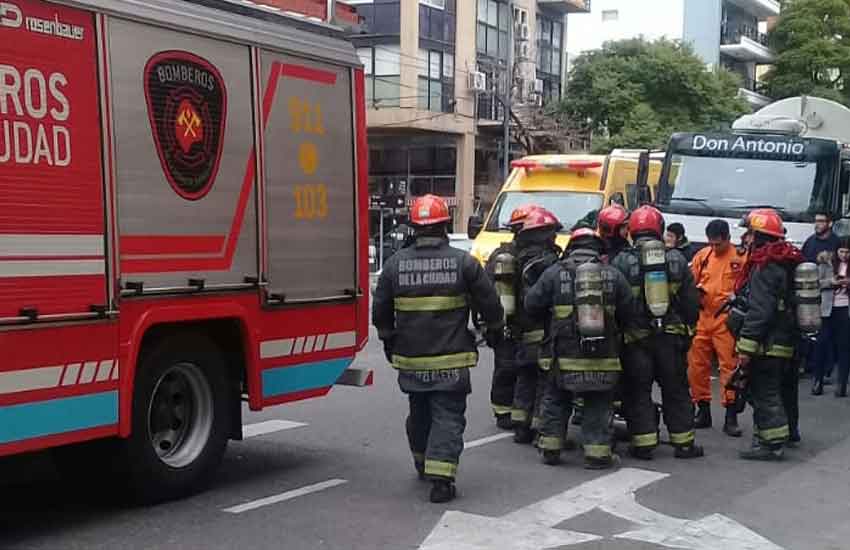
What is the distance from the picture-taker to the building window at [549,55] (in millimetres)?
43938

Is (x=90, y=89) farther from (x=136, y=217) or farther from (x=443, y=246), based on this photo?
(x=443, y=246)

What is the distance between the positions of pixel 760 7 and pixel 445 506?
5527 centimetres

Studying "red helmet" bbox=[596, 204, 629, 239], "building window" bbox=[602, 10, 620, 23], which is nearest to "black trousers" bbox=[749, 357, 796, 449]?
"red helmet" bbox=[596, 204, 629, 239]

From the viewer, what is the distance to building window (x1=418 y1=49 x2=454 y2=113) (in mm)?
37031

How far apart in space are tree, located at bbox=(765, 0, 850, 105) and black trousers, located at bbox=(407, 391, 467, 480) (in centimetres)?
4025

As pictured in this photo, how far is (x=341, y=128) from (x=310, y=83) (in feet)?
1.38

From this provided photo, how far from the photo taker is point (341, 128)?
800 centimetres

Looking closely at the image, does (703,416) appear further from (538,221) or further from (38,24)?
(38,24)

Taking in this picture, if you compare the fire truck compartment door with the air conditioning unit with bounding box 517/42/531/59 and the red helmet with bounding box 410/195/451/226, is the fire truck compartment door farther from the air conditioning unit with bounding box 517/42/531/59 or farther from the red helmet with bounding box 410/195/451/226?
the air conditioning unit with bounding box 517/42/531/59

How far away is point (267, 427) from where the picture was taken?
9.45 m

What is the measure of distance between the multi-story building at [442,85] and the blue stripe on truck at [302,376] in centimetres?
2882

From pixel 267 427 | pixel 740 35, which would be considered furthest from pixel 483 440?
pixel 740 35

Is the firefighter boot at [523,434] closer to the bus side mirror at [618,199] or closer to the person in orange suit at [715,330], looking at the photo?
the person in orange suit at [715,330]

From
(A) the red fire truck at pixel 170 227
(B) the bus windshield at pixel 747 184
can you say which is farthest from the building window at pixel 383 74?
(A) the red fire truck at pixel 170 227
